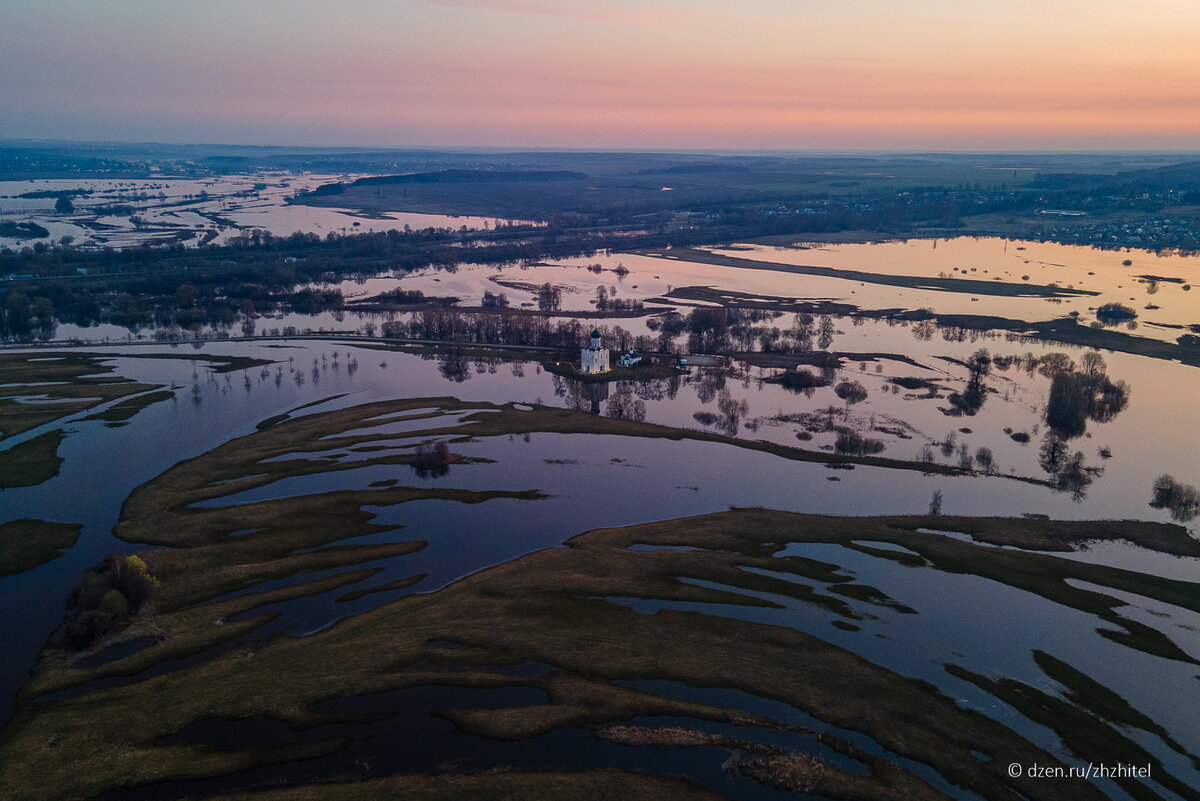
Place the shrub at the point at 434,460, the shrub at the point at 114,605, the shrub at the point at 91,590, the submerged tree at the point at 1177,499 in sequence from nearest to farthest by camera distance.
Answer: the shrub at the point at 114,605 < the shrub at the point at 91,590 < the submerged tree at the point at 1177,499 < the shrub at the point at 434,460

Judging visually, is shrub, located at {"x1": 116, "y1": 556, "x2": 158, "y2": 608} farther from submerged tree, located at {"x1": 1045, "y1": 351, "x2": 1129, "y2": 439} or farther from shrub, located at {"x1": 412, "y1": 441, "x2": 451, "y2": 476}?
submerged tree, located at {"x1": 1045, "y1": 351, "x2": 1129, "y2": 439}

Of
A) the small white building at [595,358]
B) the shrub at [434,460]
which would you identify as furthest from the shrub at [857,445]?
the shrub at [434,460]

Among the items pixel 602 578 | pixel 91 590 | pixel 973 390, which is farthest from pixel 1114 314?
pixel 91 590

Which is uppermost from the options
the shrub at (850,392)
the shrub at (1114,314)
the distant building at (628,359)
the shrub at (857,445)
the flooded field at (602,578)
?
the shrub at (1114,314)

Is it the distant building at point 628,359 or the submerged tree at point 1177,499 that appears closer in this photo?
the submerged tree at point 1177,499

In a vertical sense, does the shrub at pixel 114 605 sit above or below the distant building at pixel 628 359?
below

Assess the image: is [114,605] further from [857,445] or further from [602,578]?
[857,445]

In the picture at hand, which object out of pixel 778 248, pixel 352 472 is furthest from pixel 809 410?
pixel 778 248

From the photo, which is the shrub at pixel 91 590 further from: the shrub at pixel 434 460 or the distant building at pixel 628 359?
the distant building at pixel 628 359
